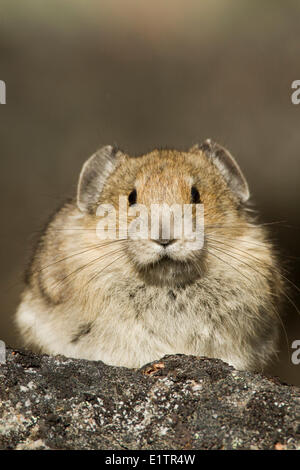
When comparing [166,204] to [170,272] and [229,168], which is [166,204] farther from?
[229,168]

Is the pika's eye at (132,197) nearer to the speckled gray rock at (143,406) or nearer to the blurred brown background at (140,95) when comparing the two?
the speckled gray rock at (143,406)

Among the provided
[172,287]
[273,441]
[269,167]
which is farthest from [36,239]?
[269,167]

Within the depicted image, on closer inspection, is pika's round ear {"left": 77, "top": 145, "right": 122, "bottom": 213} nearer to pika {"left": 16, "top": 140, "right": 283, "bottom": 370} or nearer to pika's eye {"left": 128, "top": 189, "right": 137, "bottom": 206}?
pika {"left": 16, "top": 140, "right": 283, "bottom": 370}

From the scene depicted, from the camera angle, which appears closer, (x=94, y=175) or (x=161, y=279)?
(x=161, y=279)

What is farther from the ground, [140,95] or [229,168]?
[140,95]

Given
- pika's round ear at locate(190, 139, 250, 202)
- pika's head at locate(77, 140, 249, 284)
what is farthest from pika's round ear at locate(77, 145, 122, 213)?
pika's round ear at locate(190, 139, 250, 202)

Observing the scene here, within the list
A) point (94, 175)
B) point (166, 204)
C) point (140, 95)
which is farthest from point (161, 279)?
point (140, 95)
